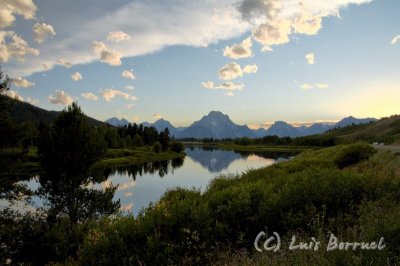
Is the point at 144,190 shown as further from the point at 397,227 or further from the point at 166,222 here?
the point at 397,227

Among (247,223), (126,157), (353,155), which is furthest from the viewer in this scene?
(126,157)

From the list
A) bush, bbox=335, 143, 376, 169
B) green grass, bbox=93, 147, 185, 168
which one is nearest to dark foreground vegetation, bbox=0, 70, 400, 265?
bush, bbox=335, 143, 376, 169

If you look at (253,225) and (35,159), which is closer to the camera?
(253,225)

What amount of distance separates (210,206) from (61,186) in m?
22.6

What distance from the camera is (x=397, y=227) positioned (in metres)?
7.82

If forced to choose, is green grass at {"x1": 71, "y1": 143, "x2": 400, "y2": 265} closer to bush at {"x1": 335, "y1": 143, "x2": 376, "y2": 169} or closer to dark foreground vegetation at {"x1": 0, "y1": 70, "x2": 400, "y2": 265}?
dark foreground vegetation at {"x1": 0, "y1": 70, "x2": 400, "y2": 265}

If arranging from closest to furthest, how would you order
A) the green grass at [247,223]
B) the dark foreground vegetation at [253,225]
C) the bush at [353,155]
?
the dark foreground vegetation at [253,225] < the green grass at [247,223] < the bush at [353,155]

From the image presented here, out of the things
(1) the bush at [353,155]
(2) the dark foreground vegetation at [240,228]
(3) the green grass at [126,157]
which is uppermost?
(1) the bush at [353,155]

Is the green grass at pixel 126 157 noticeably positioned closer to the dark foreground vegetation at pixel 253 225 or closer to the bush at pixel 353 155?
the bush at pixel 353 155

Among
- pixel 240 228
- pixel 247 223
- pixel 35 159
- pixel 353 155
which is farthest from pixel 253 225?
pixel 35 159

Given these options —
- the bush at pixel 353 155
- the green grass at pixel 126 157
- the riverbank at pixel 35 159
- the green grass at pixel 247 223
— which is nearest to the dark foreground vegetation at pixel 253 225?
the green grass at pixel 247 223

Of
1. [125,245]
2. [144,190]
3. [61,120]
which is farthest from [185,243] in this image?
[144,190]

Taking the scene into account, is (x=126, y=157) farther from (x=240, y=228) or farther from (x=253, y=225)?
(x=253, y=225)

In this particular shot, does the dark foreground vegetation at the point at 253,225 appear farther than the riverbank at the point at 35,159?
No
